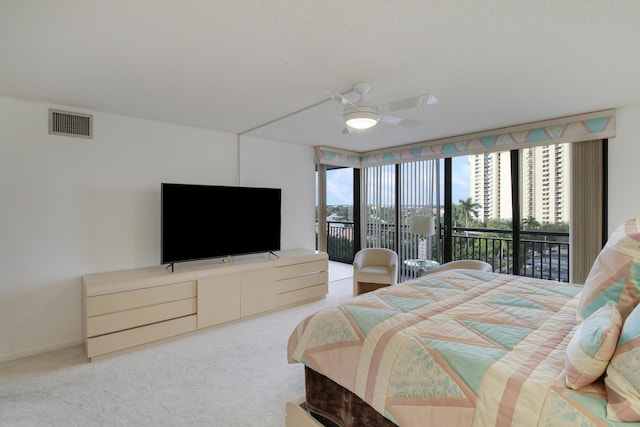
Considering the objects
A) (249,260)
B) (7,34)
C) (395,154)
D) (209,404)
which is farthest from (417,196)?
(7,34)

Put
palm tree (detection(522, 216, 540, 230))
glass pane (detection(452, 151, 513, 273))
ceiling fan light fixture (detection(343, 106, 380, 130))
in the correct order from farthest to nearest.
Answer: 1. glass pane (detection(452, 151, 513, 273))
2. palm tree (detection(522, 216, 540, 230))
3. ceiling fan light fixture (detection(343, 106, 380, 130))

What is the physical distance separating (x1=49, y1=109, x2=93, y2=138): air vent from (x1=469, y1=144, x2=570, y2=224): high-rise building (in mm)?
4678

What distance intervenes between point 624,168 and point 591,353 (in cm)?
313

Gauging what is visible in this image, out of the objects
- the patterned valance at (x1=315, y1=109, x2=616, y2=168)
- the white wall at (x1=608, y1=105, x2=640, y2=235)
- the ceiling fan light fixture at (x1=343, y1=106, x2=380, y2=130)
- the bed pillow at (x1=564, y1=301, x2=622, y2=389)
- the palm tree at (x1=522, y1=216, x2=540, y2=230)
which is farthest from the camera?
the palm tree at (x1=522, y1=216, x2=540, y2=230)

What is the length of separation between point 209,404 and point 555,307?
2308mm

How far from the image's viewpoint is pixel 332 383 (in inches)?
67.9

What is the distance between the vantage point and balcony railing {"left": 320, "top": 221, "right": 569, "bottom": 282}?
12.9 feet

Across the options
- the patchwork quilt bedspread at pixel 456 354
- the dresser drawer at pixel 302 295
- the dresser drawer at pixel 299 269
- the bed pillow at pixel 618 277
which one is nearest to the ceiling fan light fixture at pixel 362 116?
the patchwork quilt bedspread at pixel 456 354

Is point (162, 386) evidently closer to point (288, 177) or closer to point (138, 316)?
point (138, 316)

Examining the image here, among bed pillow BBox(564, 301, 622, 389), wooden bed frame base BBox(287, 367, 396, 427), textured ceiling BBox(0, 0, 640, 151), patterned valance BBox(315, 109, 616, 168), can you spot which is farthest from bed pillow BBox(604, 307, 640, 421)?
patterned valance BBox(315, 109, 616, 168)

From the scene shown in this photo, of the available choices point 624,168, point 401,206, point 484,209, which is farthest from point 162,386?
point 624,168

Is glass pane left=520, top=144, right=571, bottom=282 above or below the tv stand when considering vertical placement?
above

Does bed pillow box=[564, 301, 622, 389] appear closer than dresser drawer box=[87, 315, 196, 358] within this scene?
Yes

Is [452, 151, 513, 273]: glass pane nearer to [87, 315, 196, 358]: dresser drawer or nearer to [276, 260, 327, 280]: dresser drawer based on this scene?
[276, 260, 327, 280]: dresser drawer
